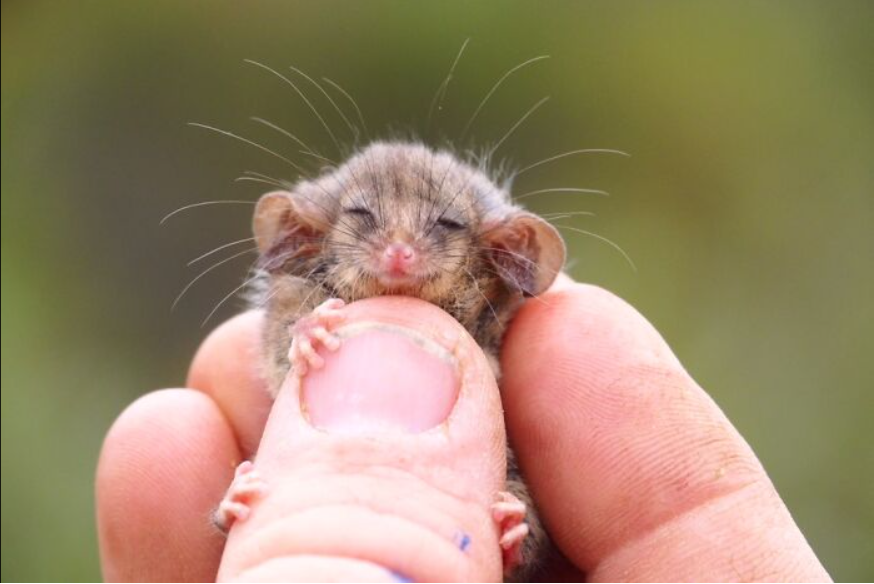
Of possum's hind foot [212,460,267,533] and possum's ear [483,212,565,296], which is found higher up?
possum's ear [483,212,565,296]

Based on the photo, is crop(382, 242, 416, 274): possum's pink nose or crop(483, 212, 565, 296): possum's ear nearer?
crop(382, 242, 416, 274): possum's pink nose

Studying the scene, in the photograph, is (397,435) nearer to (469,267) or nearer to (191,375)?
(469,267)

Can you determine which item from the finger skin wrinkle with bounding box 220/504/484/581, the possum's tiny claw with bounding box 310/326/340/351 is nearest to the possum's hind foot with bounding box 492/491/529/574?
the finger skin wrinkle with bounding box 220/504/484/581

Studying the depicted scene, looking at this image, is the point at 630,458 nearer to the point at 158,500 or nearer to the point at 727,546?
the point at 727,546

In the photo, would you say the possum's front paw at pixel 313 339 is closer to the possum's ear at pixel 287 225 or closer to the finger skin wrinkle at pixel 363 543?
the finger skin wrinkle at pixel 363 543

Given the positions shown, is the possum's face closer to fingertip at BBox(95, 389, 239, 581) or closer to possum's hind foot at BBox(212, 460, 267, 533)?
possum's hind foot at BBox(212, 460, 267, 533)

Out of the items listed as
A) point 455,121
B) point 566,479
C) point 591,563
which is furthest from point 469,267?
point 455,121

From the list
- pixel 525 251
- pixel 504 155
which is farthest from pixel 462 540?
pixel 504 155
